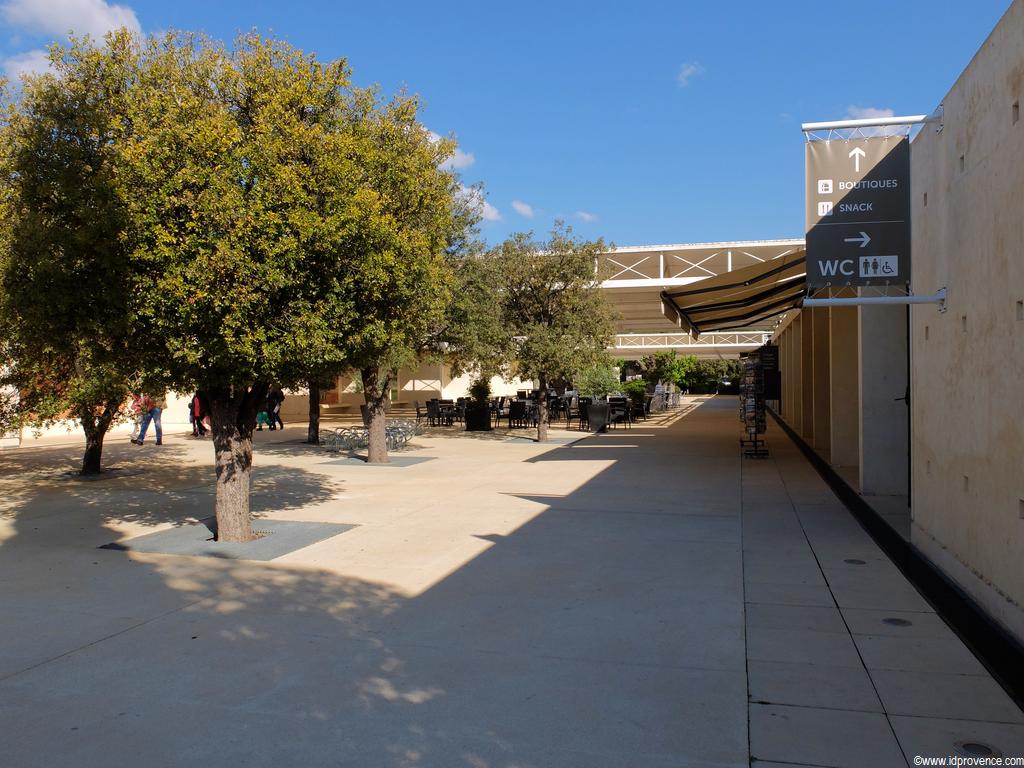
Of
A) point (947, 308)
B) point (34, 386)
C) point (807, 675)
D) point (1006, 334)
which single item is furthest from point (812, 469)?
point (34, 386)

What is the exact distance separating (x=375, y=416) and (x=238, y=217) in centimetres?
926

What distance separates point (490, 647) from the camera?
4.69m

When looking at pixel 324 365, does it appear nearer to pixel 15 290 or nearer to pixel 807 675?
pixel 15 290

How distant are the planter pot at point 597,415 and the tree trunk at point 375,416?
27.6ft

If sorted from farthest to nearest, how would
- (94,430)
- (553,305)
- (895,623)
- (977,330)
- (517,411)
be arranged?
(517,411) → (553,305) → (94,430) → (977,330) → (895,623)

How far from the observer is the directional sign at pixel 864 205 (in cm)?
662

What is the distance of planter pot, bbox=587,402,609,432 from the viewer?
22.6 metres

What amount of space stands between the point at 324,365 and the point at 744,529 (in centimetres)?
469

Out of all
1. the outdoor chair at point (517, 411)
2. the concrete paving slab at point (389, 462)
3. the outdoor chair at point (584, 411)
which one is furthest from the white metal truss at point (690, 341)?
the concrete paving slab at point (389, 462)

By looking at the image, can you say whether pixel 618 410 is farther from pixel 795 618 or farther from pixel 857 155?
pixel 795 618

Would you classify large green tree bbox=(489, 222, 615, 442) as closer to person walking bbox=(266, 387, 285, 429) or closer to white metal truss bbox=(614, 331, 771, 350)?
person walking bbox=(266, 387, 285, 429)

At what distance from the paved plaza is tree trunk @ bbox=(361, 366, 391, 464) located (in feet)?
18.2

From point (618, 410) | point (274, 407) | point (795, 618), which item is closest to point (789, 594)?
point (795, 618)

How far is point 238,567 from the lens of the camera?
680 cm
